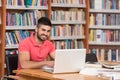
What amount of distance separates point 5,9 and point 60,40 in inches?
51.5

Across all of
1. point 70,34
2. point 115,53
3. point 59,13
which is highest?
point 59,13

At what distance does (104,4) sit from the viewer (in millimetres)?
6484

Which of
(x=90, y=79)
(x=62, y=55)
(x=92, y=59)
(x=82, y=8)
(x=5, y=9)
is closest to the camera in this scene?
(x=90, y=79)

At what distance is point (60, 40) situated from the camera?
20.4 feet

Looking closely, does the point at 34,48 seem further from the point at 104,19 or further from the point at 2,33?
the point at 104,19

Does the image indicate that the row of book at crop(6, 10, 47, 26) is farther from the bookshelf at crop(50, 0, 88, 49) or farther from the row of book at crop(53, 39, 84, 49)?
the row of book at crop(53, 39, 84, 49)

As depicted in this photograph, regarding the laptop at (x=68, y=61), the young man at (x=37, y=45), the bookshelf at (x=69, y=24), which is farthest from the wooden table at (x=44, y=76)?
the bookshelf at (x=69, y=24)

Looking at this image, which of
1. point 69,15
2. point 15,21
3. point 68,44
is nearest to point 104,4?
point 69,15

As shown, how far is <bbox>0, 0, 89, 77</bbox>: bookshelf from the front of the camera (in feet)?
18.0

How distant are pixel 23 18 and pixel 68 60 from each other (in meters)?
2.52

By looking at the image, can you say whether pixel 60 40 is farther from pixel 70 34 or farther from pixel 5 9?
pixel 5 9

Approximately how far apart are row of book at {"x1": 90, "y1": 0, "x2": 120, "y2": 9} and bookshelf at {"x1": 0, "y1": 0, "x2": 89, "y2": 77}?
15 cm

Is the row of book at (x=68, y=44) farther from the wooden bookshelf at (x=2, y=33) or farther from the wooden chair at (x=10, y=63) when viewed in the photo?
the wooden chair at (x=10, y=63)

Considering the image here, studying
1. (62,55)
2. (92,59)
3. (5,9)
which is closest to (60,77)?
(62,55)
